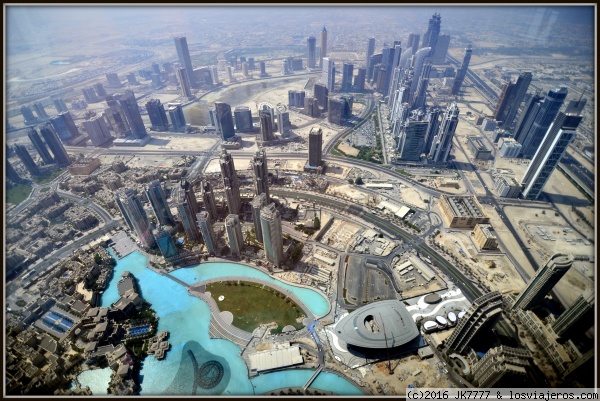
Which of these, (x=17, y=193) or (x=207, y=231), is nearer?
(x=207, y=231)

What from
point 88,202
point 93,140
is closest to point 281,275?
point 88,202

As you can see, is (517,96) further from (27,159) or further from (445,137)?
(27,159)

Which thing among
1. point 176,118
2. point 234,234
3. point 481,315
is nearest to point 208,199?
point 234,234

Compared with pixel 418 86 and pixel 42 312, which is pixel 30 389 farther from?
pixel 418 86

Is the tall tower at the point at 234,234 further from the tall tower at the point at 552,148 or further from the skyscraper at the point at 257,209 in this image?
the tall tower at the point at 552,148

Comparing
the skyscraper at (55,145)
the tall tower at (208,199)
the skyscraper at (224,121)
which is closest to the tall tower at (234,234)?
the tall tower at (208,199)

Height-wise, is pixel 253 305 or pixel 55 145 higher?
pixel 55 145

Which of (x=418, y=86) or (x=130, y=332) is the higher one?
(x=418, y=86)
